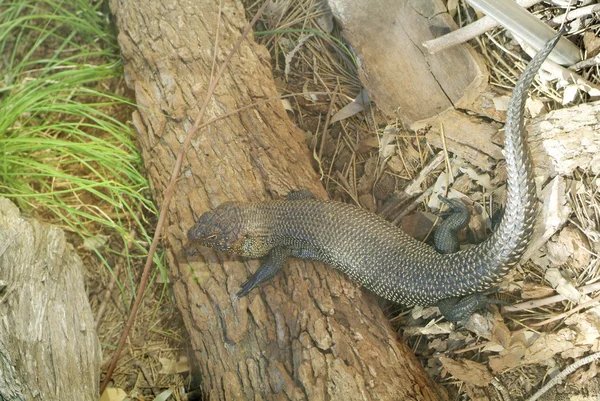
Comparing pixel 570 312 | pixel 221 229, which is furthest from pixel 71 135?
pixel 570 312

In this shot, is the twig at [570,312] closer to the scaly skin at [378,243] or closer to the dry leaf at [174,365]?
the scaly skin at [378,243]

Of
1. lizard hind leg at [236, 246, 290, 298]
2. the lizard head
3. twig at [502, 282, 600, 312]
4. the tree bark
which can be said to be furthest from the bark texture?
twig at [502, 282, 600, 312]

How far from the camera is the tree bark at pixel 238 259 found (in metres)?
3.35

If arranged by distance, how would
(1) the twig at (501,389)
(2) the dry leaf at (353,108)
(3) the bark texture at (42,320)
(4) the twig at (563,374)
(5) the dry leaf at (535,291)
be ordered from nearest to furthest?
(3) the bark texture at (42,320)
(4) the twig at (563,374)
(1) the twig at (501,389)
(5) the dry leaf at (535,291)
(2) the dry leaf at (353,108)

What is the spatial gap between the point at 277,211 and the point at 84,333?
1.77m

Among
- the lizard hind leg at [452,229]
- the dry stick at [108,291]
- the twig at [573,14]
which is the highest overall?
the twig at [573,14]

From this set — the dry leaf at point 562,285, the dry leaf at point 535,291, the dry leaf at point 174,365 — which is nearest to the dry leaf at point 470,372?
the dry leaf at point 535,291

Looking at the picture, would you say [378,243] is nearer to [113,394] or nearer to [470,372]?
[470,372]

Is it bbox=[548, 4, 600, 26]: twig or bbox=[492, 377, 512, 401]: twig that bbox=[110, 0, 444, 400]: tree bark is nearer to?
bbox=[492, 377, 512, 401]: twig

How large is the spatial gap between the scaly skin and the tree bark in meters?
0.12

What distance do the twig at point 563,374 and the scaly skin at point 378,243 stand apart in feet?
2.19

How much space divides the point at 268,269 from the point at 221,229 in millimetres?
454

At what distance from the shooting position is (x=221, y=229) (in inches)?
149

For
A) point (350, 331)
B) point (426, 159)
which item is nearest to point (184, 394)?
point (350, 331)
